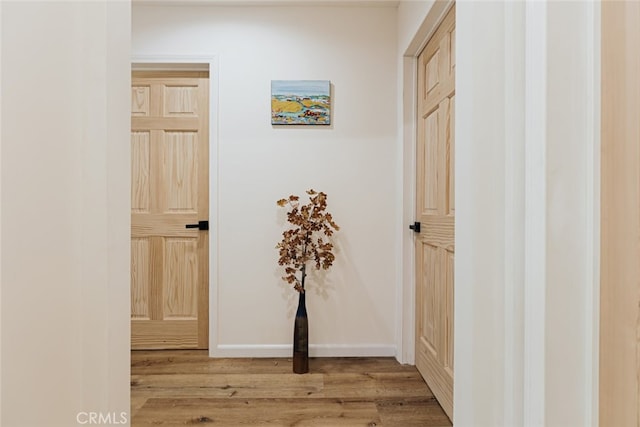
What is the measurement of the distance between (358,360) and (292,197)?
3.95 feet

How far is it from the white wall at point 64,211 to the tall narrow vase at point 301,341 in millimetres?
1642

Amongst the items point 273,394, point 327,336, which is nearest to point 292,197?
point 327,336

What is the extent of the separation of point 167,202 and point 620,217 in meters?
2.68

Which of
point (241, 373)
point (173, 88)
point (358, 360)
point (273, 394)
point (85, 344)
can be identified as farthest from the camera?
point (173, 88)

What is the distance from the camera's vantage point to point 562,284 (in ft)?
2.66

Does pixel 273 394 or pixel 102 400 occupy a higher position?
pixel 102 400

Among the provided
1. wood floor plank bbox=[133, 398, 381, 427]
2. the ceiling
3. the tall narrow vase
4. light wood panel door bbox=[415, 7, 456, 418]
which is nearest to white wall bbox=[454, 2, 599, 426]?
light wood panel door bbox=[415, 7, 456, 418]

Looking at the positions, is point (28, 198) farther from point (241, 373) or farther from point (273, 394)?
point (241, 373)

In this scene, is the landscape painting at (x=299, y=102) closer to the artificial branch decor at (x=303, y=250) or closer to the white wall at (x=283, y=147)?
the white wall at (x=283, y=147)

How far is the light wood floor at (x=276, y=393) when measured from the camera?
6.30 ft

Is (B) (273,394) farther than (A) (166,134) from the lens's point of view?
No

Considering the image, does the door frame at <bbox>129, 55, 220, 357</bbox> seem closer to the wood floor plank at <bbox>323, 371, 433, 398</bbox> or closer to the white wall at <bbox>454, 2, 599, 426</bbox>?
the wood floor plank at <bbox>323, 371, 433, 398</bbox>

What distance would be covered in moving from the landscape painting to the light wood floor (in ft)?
5.47

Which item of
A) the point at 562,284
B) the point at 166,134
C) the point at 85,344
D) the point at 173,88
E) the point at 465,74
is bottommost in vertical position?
the point at 85,344
